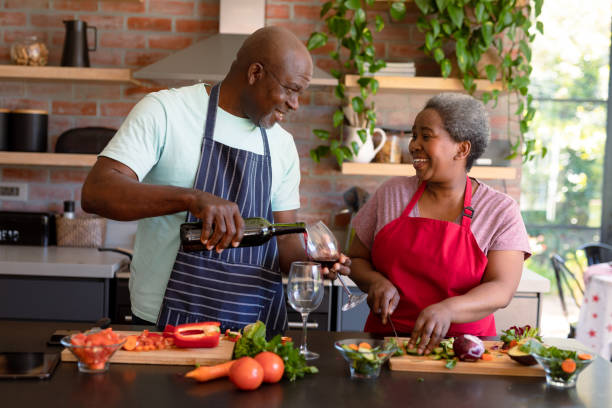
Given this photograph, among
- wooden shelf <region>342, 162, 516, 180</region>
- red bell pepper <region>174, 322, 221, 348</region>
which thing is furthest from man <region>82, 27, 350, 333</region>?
wooden shelf <region>342, 162, 516, 180</region>

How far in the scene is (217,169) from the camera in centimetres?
190

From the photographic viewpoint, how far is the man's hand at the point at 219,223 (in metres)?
1.49

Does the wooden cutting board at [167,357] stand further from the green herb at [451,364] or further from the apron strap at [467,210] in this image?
the apron strap at [467,210]

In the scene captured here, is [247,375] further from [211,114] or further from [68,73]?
[68,73]

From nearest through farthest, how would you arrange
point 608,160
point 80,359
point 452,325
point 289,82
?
point 80,359 < point 289,82 < point 452,325 < point 608,160

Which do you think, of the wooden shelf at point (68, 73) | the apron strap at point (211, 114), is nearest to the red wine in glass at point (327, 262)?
the apron strap at point (211, 114)

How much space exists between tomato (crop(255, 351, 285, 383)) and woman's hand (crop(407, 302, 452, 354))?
371 mm

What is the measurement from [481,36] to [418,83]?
368 millimetres

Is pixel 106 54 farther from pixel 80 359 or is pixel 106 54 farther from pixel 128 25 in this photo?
pixel 80 359

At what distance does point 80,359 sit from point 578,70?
156 inches

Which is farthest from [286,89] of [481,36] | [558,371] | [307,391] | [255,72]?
[481,36]

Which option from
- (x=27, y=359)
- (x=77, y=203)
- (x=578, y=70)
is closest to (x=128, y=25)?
(x=77, y=203)

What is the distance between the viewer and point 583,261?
4.64 m

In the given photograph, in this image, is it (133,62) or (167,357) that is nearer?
(167,357)
